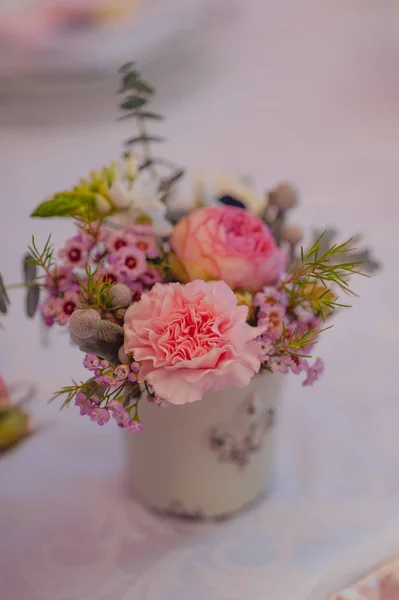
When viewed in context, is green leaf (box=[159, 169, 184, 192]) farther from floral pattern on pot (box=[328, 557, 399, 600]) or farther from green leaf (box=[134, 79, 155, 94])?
floral pattern on pot (box=[328, 557, 399, 600])

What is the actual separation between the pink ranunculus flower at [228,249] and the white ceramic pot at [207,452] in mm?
83

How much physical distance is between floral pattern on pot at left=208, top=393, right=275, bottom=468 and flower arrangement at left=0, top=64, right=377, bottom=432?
74mm

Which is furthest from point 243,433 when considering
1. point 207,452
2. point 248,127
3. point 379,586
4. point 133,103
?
point 248,127

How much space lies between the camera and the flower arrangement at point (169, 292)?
395 millimetres

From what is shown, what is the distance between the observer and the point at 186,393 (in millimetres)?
389

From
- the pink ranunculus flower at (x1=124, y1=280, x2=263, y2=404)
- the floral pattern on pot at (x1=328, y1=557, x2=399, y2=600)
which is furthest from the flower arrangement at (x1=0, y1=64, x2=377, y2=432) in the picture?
the floral pattern on pot at (x1=328, y1=557, x2=399, y2=600)

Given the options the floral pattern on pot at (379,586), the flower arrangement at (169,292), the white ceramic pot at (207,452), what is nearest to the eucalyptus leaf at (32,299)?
the flower arrangement at (169,292)

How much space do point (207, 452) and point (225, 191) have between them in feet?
0.78

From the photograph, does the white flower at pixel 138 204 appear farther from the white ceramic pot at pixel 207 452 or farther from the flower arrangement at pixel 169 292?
the white ceramic pot at pixel 207 452

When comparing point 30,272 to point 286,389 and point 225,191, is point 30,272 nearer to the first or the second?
point 225,191

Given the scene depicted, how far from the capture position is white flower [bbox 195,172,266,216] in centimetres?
58

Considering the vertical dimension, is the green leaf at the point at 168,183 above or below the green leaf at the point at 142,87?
below

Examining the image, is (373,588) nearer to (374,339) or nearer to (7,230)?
(374,339)

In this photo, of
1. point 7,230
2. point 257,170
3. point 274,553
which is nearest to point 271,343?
point 274,553
